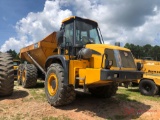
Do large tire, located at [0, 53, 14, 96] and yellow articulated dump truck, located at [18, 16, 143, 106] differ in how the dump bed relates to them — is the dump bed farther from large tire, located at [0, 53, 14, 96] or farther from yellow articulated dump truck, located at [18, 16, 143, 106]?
large tire, located at [0, 53, 14, 96]

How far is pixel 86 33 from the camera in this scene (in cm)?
771

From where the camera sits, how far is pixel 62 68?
23.1 ft

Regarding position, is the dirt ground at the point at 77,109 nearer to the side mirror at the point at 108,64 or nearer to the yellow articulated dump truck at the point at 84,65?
the yellow articulated dump truck at the point at 84,65

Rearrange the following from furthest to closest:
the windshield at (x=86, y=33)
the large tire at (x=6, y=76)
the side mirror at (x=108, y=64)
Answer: the large tire at (x=6, y=76) < the windshield at (x=86, y=33) < the side mirror at (x=108, y=64)

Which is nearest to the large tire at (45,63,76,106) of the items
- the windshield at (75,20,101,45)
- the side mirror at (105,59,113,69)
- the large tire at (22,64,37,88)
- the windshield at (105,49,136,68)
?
the windshield at (75,20,101,45)

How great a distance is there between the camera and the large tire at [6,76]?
759 centimetres

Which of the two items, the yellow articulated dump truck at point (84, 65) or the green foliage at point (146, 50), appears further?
Answer: the green foliage at point (146, 50)

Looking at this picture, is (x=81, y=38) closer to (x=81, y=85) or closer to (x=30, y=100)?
(x=81, y=85)

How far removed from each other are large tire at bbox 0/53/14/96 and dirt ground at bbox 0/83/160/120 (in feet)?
0.96

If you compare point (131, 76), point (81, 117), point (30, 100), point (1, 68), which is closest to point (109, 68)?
point (131, 76)

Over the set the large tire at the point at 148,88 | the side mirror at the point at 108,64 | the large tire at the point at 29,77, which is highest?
the side mirror at the point at 108,64

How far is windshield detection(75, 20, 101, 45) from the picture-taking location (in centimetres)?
742

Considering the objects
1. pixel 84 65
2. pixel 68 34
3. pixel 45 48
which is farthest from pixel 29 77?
pixel 84 65

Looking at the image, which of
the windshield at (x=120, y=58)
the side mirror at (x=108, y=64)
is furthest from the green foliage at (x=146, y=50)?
the side mirror at (x=108, y=64)
